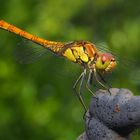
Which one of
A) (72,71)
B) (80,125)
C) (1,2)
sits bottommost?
(80,125)

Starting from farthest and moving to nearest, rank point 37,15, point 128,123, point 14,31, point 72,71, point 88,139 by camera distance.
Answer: point 37,15 < point 14,31 < point 72,71 < point 88,139 < point 128,123

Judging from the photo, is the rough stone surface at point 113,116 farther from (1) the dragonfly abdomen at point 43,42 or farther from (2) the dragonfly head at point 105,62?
(1) the dragonfly abdomen at point 43,42

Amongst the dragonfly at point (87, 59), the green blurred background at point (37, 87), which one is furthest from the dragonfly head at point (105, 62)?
the green blurred background at point (37, 87)

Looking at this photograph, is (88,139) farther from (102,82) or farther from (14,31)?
(14,31)

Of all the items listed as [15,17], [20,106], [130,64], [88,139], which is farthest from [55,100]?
[88,139]

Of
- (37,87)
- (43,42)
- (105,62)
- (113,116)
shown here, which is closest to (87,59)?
(105,62)

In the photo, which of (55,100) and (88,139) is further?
(55,100)
